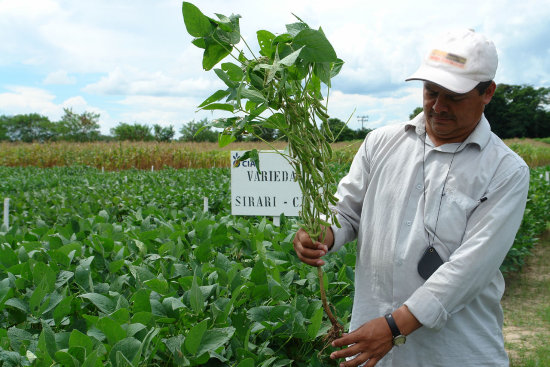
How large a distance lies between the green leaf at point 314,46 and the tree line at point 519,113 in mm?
60408

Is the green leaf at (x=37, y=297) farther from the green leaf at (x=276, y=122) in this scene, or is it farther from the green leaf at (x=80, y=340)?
the green leaf at (x=276, y=122)

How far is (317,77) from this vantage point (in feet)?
→ 5.32

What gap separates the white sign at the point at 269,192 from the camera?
14.9ft

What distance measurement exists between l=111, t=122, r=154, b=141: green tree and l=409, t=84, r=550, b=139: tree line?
110ft

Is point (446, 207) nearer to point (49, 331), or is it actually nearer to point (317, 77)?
point (317, 77)

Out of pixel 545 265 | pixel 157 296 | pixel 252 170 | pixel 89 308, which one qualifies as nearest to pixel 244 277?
pixel 157 296

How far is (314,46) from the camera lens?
141cm

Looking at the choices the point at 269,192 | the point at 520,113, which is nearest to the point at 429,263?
the point at 269,192

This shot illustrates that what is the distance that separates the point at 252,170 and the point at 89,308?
282 cm

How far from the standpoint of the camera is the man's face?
1.73 m

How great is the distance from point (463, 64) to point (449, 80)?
85 mm

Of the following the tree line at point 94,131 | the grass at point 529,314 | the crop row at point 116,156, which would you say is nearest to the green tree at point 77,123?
the tree line at point 94,131

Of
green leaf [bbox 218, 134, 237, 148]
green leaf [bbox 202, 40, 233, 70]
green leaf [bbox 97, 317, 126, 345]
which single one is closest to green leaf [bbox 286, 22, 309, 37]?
green leaf [bbox 202, 40, 233, 70]

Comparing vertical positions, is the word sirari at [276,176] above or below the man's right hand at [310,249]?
above
